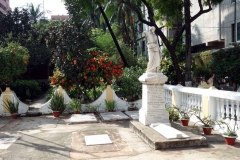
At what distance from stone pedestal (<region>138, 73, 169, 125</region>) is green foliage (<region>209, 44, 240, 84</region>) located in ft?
24.7

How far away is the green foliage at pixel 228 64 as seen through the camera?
13.5 meters

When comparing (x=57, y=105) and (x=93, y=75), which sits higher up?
(x=93, y=75)

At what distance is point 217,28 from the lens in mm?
19484

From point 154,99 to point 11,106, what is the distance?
609 cm

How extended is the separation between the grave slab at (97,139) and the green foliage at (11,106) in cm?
487

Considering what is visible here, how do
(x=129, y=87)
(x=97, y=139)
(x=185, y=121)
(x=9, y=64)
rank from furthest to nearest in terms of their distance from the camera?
(x=9, y=64)
(x=129, y=87)
(x=185, y=121)
(x=97, y=139)

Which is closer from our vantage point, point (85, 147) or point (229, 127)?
point (85, 147)

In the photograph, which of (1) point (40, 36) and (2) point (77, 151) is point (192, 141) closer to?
(2) point (77, 151)

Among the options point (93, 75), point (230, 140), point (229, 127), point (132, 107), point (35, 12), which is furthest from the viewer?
point (35, 12)

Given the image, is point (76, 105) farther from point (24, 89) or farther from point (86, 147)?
point (24, 89)

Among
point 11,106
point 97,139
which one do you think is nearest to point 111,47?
point 11,106

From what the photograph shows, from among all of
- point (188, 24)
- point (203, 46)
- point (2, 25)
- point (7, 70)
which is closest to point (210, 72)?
point (188, 24)

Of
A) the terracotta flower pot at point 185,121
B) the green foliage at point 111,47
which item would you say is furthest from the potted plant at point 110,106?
the green foliage at point 111,47

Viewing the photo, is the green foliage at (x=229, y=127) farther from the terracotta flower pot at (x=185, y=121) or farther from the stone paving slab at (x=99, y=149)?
the stone paving slab at (x=99, y=149)
